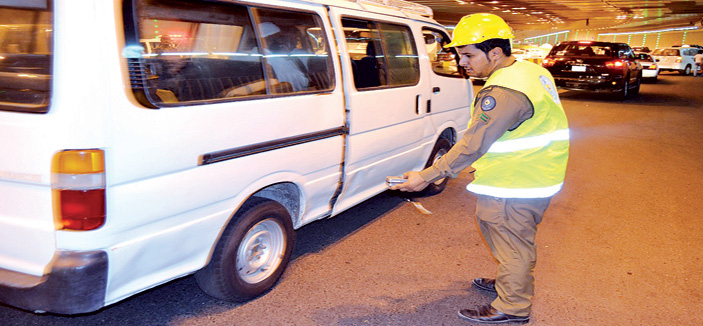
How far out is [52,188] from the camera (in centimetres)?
216

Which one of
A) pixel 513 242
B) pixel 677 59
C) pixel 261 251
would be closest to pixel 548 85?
pixel 513 242

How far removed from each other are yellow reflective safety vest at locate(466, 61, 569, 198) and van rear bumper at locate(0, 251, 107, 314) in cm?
199

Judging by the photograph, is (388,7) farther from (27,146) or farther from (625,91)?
(625,91)

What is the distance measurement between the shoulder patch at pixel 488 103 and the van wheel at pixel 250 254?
1.36 meters

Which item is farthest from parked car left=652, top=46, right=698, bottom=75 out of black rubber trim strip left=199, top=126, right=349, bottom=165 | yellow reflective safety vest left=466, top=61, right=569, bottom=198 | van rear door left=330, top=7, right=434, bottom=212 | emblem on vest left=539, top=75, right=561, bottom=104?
black rubber trim strip left=199, top=126, right=349, bottom=165

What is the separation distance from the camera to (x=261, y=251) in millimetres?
3309

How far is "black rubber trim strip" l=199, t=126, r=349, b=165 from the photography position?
104 inches

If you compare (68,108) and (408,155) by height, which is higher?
(68,108)

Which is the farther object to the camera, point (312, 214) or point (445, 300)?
point (312, 214)

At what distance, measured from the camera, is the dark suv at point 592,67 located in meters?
14.4

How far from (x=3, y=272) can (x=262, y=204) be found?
4.24ft

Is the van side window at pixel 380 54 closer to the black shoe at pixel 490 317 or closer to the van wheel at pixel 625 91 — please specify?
the black shoe at pixel 490 317

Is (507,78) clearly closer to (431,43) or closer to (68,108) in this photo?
(68,108)

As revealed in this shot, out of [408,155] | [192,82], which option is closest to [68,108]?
[192,82]
